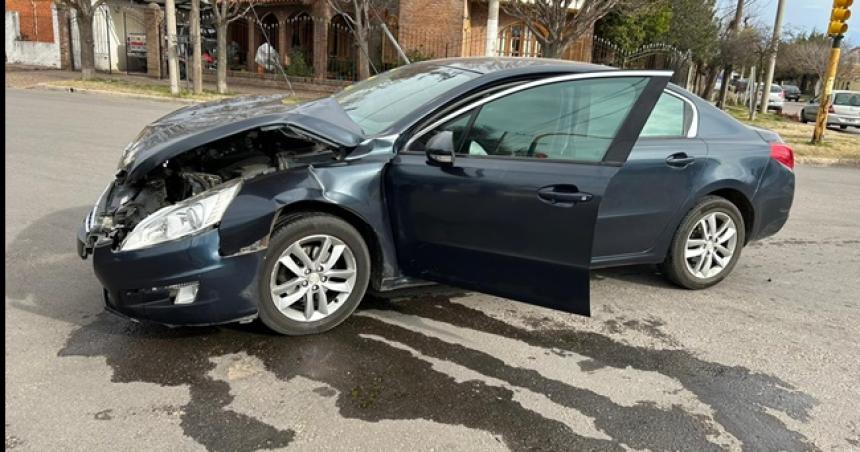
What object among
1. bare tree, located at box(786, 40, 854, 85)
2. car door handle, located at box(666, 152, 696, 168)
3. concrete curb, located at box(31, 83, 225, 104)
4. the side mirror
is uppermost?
bare tree, located at box(786, 40, 854, 85)

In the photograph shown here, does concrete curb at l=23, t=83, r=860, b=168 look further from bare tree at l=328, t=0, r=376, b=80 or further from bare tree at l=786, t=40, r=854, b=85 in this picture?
bare tree at l=786, t=40, r=854, b=85

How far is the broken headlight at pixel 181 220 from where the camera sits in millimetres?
3414

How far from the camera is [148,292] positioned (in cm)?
339

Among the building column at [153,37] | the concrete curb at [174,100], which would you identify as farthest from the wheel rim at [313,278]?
the building column at [153,37]

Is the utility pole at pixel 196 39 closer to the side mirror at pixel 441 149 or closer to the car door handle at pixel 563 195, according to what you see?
the side mirror at pixel 441 149

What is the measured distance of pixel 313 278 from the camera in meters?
3.75

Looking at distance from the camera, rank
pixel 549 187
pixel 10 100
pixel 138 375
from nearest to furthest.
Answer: pixel 138 375, pixel 549 187, pixel 10 100

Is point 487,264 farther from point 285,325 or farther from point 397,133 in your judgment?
point 285,325

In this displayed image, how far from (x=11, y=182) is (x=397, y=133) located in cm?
556

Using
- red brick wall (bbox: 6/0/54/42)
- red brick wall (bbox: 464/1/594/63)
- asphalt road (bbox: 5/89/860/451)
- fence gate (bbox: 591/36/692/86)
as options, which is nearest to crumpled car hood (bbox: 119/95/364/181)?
asphalt road (bbox: 5/89/860/451)

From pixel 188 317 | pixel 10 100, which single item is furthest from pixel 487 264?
pixel 10 100

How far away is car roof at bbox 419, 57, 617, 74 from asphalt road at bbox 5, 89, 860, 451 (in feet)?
5.30

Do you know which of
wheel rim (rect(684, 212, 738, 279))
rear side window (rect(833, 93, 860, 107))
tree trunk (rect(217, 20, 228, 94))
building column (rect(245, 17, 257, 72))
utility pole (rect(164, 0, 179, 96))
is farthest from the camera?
building column (rect(245, 17, 257, 72))

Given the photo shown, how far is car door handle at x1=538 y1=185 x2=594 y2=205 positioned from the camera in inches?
138
